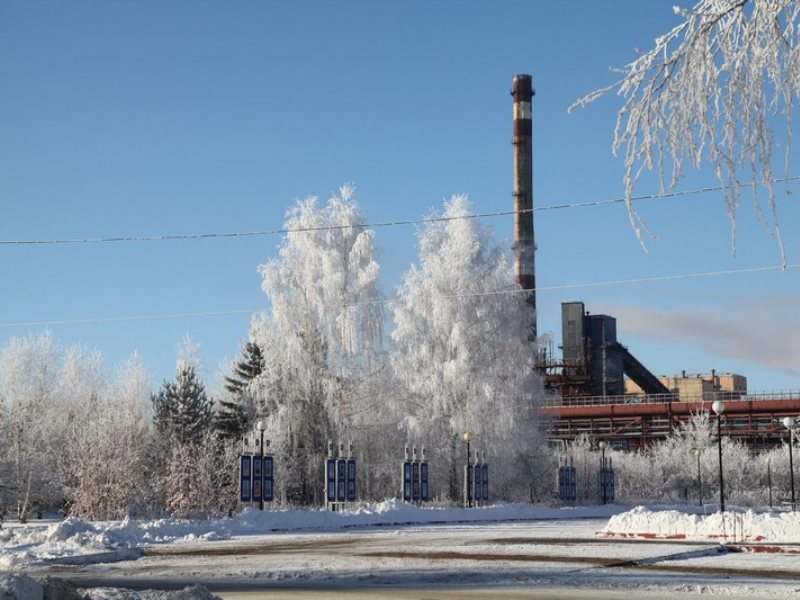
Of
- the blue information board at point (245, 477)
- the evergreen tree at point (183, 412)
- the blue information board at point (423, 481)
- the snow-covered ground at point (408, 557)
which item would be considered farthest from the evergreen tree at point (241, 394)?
the snow-covered ground at point (408, 557)

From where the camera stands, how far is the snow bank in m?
22.8

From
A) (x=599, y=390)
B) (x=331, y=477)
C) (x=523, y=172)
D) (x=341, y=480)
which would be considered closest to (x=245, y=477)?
(x=331, y=477)

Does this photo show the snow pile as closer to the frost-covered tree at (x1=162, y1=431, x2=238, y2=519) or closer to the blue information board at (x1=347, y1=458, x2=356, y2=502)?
the blue information board at (x1=347, y1=458, x2=356, y2=502)

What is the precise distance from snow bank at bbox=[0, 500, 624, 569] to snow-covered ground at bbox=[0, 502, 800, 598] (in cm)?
7

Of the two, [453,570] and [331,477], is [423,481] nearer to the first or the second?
[331,477]

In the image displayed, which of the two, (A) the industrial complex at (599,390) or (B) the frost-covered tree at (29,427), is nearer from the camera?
(B) the frost-covered tree at (29,427)

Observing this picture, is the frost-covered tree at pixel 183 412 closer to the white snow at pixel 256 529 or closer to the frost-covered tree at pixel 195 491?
the frost-covered tree at pixel 195 491

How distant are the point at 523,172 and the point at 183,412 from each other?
1250 inches

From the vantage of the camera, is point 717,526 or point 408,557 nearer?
point 408,557

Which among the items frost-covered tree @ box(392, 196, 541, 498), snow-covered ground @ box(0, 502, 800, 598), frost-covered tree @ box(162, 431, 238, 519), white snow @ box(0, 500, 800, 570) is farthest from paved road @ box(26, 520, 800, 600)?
frost-covered tree @ box(392, 196, 541, 498)

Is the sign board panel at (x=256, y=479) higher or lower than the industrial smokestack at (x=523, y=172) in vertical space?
lower

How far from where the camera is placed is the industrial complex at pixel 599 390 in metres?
72.5

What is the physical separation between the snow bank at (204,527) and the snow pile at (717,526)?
10286mm

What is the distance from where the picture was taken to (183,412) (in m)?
59.7
